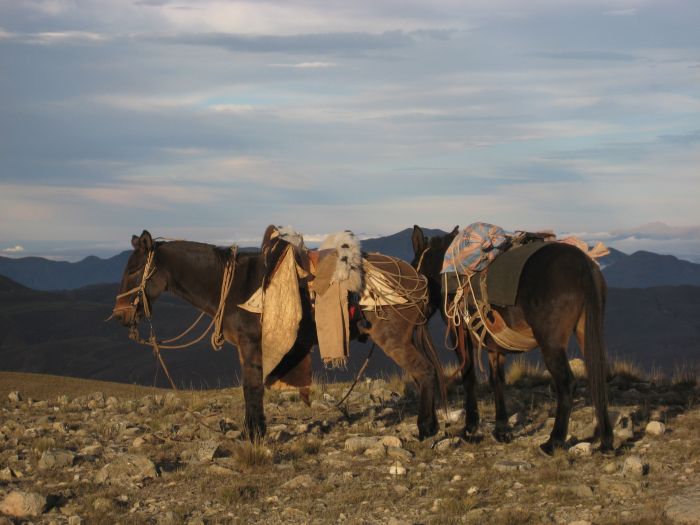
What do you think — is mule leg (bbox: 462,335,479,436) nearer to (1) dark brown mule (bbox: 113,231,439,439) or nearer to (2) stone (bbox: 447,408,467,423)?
(2) stone (bbox: 447,408,467,423)

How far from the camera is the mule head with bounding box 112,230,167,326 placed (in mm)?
9758

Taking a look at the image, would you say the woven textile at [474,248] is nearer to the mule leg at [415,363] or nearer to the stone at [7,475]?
the mule leg at [415,363]

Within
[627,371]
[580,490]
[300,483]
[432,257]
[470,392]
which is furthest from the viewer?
[627,371]

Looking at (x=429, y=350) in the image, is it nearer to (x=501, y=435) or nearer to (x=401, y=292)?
(x=401, y=292)

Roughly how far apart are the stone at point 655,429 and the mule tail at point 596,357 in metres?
0.89

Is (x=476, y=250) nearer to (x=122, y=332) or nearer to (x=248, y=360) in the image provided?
(x=248, y=360)

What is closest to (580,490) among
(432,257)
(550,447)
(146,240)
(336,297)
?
(550,447)

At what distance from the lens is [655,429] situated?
9.23 metres

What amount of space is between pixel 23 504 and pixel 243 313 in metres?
3.10

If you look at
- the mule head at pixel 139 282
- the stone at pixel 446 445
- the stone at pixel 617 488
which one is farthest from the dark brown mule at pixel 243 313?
the stone at pixel 617 488

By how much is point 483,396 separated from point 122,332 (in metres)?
123

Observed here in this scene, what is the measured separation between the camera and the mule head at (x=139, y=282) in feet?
32.0

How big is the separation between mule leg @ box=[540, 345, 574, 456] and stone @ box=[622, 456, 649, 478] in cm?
88

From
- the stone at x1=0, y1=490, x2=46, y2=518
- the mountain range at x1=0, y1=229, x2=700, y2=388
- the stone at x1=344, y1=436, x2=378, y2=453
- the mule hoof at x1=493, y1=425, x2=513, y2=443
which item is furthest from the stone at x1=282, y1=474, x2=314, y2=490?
the mountain range at x1=0, y1=229, x2=700, y2=388
